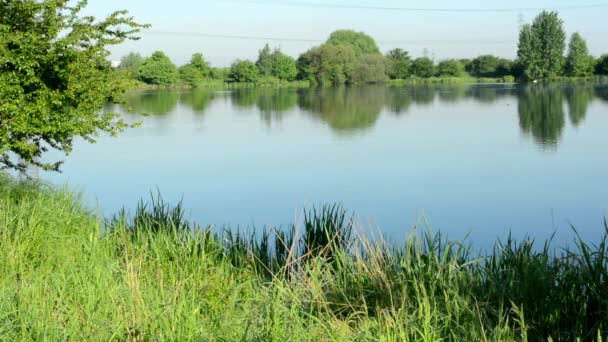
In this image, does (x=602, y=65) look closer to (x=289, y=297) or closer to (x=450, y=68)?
(x=450, y=68)

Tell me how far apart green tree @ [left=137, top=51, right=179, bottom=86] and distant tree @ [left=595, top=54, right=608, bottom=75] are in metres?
44.5

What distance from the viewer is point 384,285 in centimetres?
438

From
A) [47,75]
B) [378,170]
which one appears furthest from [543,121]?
[47,75]

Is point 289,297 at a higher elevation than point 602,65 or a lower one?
lower

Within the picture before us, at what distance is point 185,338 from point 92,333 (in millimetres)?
453

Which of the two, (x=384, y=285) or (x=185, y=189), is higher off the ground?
(x=384, y=285)

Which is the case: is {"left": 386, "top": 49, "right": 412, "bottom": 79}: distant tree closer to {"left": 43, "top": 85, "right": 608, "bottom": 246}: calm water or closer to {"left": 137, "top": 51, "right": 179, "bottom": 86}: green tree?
{"left": 137, "top": 51, "right": 179, "bottom": 86}: green tree

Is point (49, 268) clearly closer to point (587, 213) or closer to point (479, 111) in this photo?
point (587, 213)

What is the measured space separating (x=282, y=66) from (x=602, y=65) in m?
34.4

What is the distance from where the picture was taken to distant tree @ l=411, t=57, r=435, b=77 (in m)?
89.3

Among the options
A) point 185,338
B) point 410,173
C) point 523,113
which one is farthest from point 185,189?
point 523,113

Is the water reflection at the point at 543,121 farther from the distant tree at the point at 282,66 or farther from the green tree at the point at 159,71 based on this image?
the distant tree at the point at 282,66

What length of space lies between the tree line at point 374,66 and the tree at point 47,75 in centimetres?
6247

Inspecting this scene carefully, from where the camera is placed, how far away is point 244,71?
78.0m
